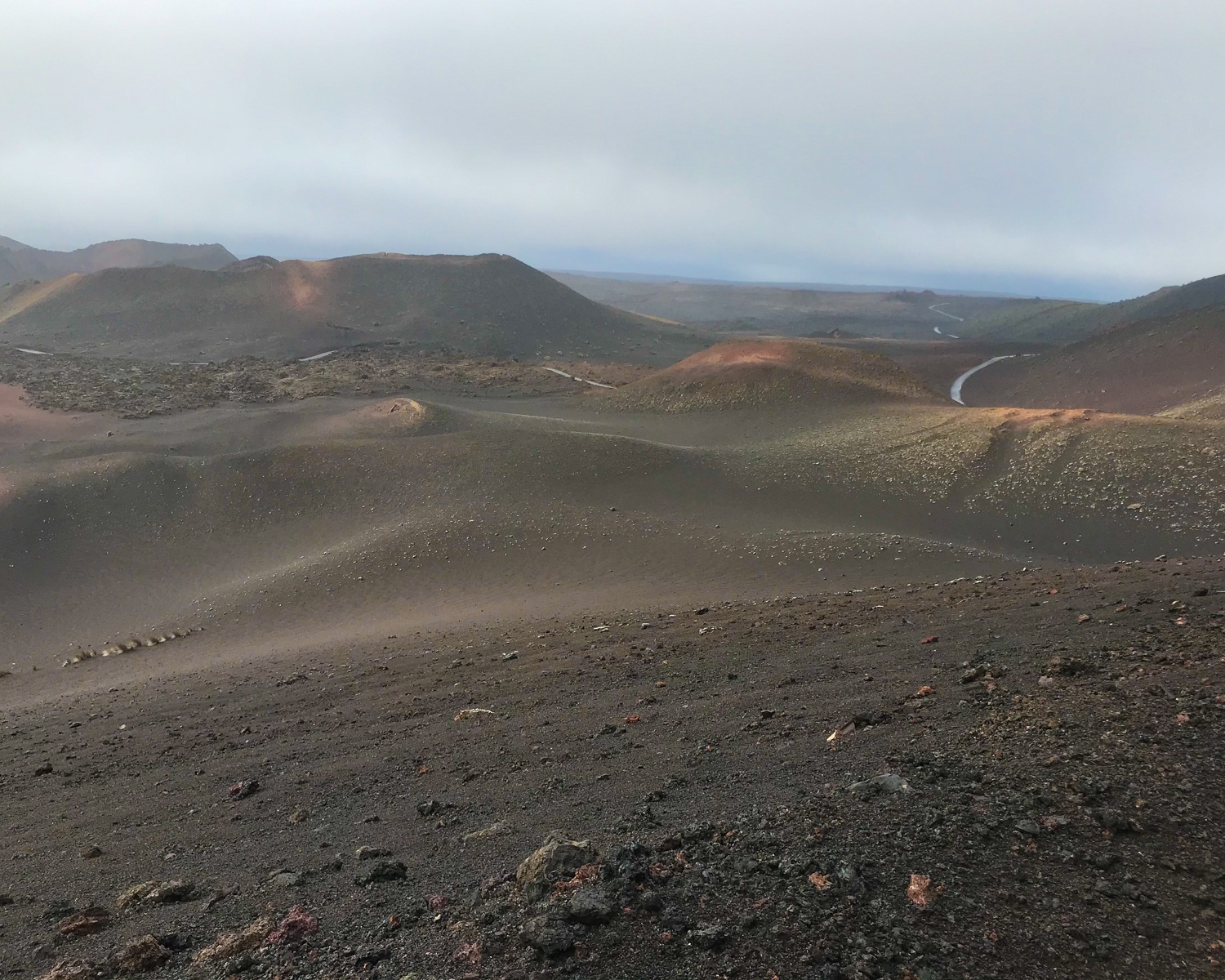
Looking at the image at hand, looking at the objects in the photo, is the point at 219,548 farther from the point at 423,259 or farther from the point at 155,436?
the point at 423,259

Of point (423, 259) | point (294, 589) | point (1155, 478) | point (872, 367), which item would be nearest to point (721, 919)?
point (294, 589)

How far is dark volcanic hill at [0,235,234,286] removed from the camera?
111625 mm

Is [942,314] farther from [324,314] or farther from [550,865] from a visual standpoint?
[550,865]

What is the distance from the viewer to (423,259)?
6812 cm

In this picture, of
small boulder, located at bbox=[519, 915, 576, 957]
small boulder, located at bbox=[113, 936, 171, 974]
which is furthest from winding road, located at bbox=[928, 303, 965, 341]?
small boulder, located at bbox=[113, 936, 171, 974]

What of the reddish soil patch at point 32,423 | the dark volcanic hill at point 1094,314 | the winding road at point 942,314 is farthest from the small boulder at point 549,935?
the winding road at point 942,314

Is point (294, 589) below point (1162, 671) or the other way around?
below

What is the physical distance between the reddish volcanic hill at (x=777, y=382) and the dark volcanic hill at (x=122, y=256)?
10568 cm

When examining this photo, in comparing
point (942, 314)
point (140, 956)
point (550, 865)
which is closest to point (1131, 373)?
point (550, 865)

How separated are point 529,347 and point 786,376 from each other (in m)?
28.5

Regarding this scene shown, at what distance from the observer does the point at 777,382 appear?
1130 inches

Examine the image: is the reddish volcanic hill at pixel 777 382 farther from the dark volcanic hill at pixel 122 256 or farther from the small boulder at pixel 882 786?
the dark volcanic hill at pixel 122 256

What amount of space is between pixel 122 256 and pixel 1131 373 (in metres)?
136

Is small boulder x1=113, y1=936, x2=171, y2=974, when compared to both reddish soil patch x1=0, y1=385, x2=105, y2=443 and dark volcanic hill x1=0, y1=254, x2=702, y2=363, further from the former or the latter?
dark volcanic hill x1=0, y1=254, x2=702, y2=363
